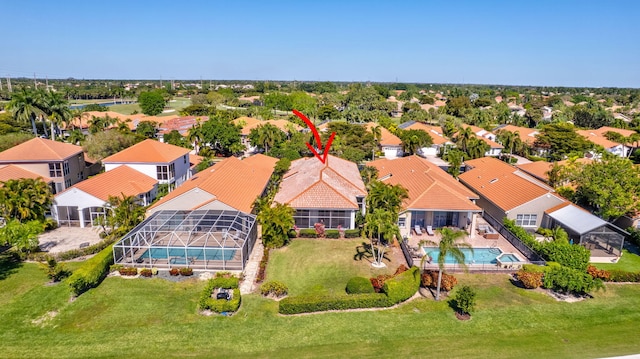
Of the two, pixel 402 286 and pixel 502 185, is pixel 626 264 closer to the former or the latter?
pixel 502 185

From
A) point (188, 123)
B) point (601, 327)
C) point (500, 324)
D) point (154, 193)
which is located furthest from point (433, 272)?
point (188, 123)

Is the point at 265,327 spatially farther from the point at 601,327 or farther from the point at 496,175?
the point at 496,175

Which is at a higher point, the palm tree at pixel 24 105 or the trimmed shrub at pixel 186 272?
the palm tree at pixel 24 105

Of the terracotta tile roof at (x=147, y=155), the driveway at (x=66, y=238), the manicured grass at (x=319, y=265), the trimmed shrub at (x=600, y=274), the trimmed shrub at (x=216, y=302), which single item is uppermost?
the terracotta tile roof at (x=147, y=155)

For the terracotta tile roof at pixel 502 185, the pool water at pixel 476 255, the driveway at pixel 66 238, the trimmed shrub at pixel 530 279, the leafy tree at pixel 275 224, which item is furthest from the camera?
the terracotta tile roof at pixel 502 185

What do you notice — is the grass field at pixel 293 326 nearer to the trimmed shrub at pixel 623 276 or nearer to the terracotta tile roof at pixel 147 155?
the trimmed shrub at pixel 623 276

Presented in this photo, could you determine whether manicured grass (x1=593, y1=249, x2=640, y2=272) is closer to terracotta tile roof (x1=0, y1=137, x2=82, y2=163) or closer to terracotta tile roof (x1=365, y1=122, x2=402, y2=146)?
terracotta tile roof (x1=365, y1=122, x2=402, y2=146)

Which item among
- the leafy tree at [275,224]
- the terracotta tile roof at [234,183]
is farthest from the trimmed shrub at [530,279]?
the terracotta tile roof at [234,183]
